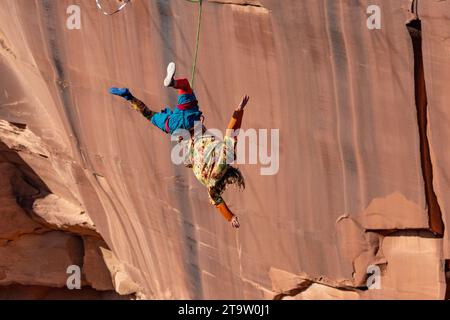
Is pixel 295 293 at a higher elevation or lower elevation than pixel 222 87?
lower

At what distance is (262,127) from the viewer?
941 centimetres

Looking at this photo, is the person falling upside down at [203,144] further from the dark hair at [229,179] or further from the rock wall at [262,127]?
the rock wall at [262,127]

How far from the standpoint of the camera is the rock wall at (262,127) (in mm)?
8625

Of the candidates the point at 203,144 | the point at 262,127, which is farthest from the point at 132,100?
the point at 262,127

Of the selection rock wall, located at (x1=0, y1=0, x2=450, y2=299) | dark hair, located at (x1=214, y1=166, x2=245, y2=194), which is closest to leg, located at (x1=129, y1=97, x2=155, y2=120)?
dark hair, located at (x1=214, y1=166, x2=245, y2=194)

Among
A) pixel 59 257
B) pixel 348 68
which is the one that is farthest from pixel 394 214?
pixel 59 257

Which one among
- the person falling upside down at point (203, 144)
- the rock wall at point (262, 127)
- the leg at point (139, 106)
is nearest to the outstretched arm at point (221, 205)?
the person falling upside down at point (203, 144)

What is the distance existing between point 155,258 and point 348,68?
11.9 ft

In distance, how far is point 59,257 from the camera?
13.5 m

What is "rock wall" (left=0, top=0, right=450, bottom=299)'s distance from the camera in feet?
28.3

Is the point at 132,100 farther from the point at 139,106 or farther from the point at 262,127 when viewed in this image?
the point at 262,127

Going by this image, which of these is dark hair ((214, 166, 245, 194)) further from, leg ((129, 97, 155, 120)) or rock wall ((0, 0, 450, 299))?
rock wall ((0, 0, 450, 299))

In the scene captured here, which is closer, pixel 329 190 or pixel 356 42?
pixel 356 42

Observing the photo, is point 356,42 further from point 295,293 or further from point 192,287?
point 192,287
